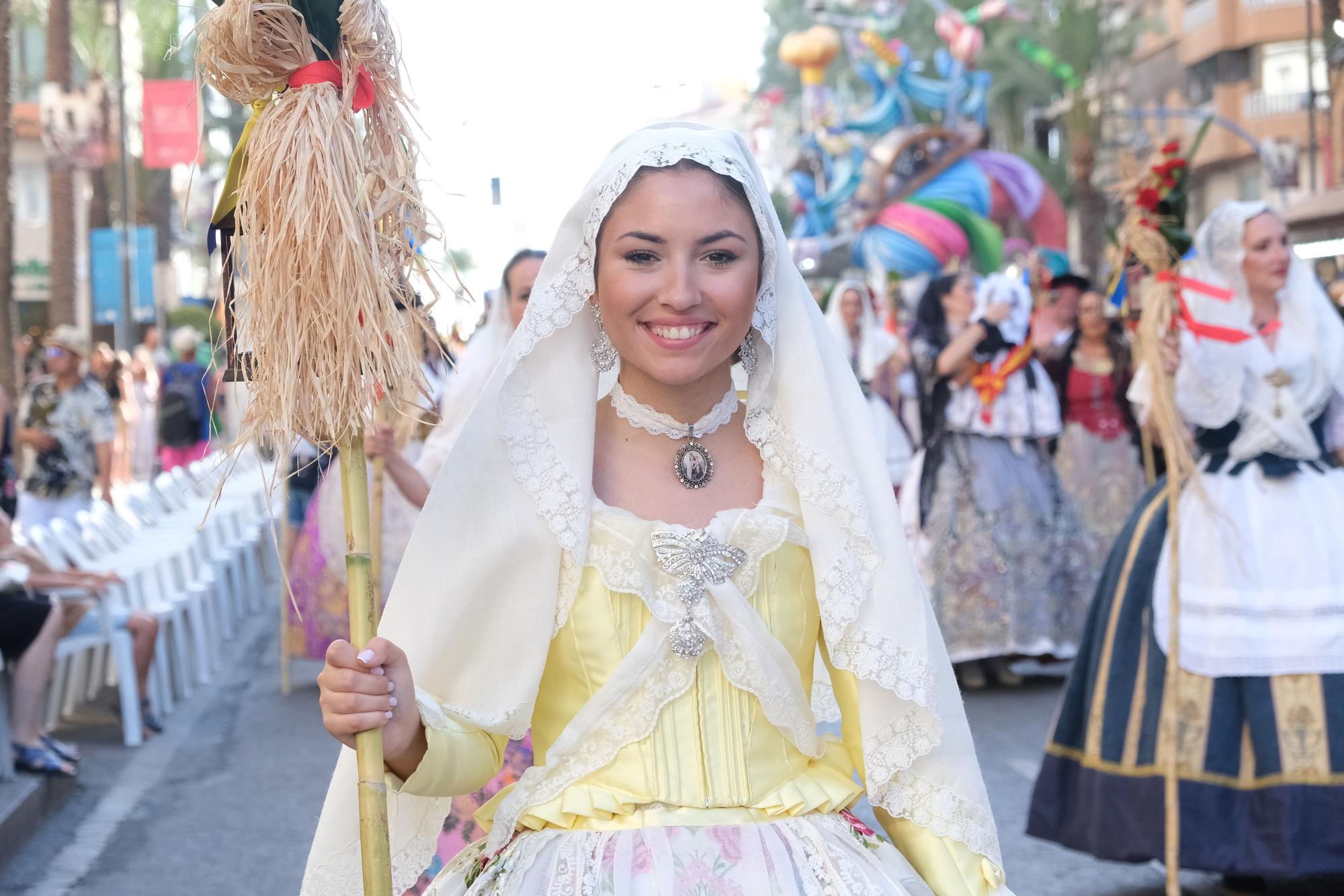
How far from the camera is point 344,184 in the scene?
228 centimetres

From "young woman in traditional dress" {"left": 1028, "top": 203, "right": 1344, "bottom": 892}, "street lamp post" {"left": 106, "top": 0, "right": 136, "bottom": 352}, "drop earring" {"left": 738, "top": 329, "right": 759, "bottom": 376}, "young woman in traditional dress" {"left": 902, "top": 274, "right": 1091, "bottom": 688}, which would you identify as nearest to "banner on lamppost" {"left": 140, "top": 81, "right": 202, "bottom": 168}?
"street lamp post" {"left": 106, "top": 0, "right": 136, "bottom": 352}

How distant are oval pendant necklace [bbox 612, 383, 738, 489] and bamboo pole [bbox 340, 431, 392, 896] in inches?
25.0

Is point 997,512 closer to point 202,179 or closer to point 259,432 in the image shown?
point 259,432

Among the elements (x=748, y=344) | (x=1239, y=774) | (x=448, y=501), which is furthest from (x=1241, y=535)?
(x=448, y=501)

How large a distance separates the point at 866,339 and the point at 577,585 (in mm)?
10731

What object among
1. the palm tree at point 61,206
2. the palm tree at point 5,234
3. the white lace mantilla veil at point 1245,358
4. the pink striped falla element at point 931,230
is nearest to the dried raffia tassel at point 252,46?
the white lace mantilla veil at point 1245,358

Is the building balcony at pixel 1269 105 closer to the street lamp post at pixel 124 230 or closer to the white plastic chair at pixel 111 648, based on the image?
the street lamp post at pixel 124 230

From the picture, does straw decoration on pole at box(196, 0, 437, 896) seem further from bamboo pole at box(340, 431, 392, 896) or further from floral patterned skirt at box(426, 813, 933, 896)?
floral patterned skirt at box(426, 813, 933, 896)

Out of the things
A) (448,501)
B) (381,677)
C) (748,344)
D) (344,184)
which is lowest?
(381,677)

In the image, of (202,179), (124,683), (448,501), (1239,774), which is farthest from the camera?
(202,179)

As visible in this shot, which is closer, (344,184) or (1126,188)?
(344,184)

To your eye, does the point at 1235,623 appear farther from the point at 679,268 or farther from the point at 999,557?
the point at 999,557

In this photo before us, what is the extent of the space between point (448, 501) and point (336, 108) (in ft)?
2.23

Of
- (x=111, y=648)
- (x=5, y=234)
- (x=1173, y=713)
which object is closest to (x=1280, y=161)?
(x=5, y=234)
